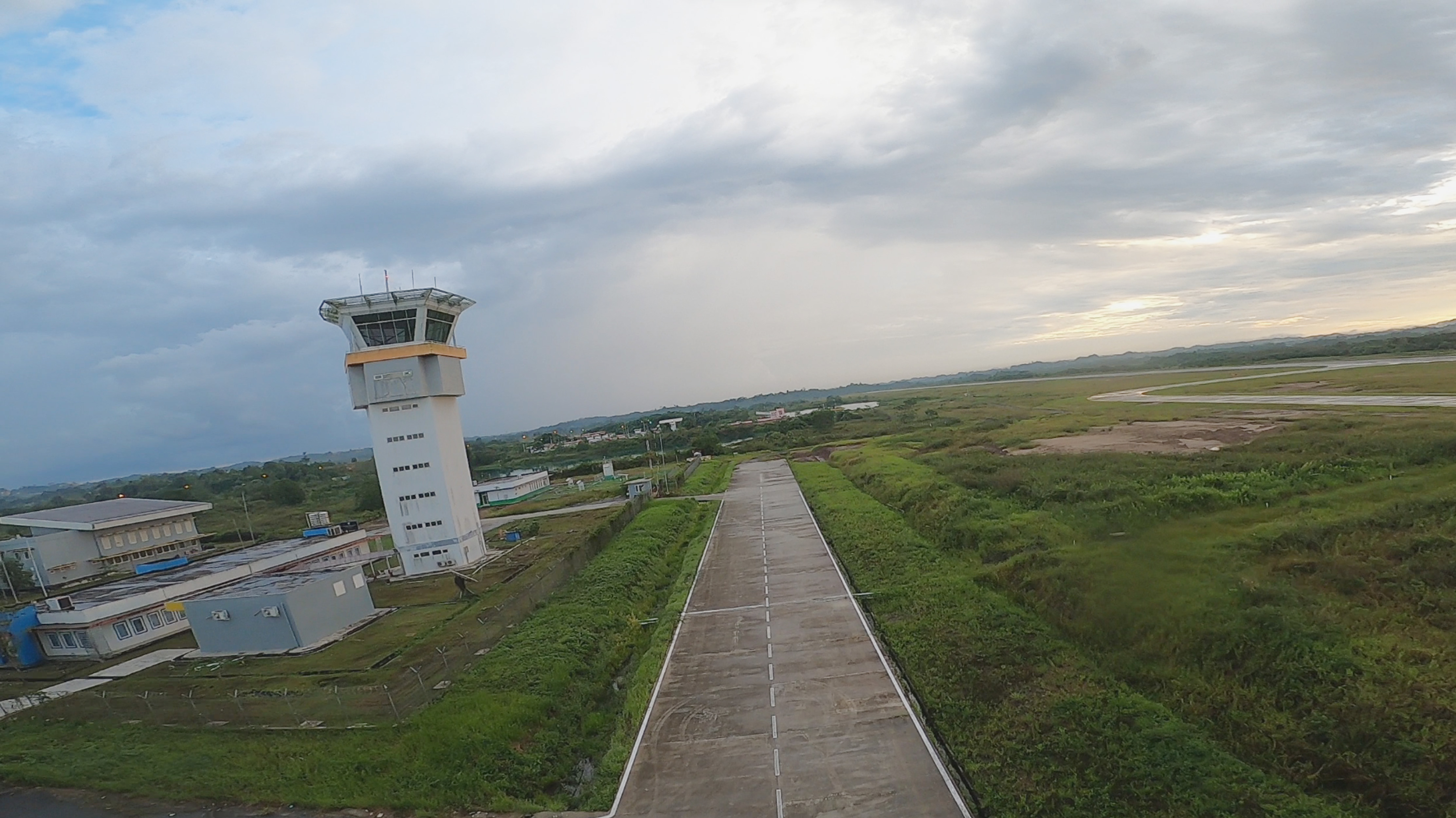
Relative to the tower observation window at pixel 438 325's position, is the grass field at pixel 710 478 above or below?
below

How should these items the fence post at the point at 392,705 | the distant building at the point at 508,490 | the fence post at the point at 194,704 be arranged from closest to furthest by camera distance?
the fence post at the point at 392,705 < the fence post at the point at 194,704 < the distant building at the point at 508,490

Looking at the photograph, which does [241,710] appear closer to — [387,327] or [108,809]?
[108,809]

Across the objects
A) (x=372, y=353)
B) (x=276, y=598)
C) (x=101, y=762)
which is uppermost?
(x=372, y=353)

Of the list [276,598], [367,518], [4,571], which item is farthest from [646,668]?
[367,518]

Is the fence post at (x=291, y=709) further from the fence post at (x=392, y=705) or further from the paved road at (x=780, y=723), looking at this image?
the paved road at (x=780, y=723)

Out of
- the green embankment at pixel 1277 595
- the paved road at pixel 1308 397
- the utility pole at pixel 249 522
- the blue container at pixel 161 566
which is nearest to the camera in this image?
the green embankment at pixel 1277 595

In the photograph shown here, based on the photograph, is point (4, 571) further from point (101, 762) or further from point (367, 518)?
point (101, 762)

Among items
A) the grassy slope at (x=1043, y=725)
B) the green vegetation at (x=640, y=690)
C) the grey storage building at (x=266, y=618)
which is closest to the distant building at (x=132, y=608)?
the grey storage building at (x=266, y=618)
